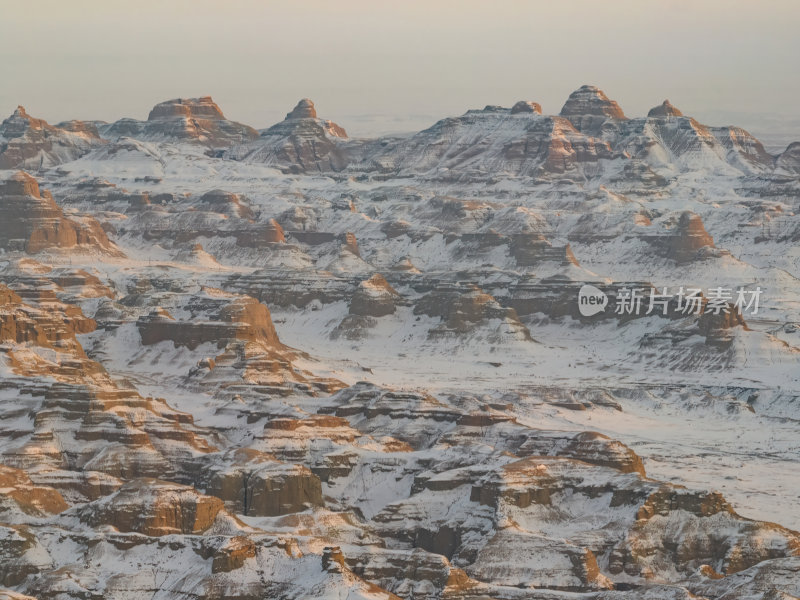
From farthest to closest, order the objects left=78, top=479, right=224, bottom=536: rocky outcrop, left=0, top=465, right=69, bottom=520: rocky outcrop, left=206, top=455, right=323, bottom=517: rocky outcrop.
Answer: left=206, top=455, right=323, bottom=517: rocky outcrop → left=0, top=465, right=69, bottom=520: rocky outcrop → left=78, top=479, right=224, bottom=536: rocky outcrop

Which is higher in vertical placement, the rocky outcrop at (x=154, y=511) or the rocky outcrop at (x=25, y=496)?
the rocky outcrop at (x=154, y=511)

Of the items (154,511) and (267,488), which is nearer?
(154,511)

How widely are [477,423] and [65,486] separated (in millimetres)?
36947

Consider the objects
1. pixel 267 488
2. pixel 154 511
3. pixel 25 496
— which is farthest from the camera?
pixel 267 488

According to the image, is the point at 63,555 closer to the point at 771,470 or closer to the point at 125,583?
the point at 125,583

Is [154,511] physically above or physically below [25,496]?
above

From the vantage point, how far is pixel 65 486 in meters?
155

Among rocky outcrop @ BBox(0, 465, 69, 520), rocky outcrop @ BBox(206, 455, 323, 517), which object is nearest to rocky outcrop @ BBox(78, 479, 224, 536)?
rocky outcrop @ BBox(0, 465, 69, 520)

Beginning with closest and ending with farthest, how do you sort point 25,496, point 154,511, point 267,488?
point 154,511, point 25,496, point 267,488

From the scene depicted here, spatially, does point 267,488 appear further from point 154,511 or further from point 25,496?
point 25,496

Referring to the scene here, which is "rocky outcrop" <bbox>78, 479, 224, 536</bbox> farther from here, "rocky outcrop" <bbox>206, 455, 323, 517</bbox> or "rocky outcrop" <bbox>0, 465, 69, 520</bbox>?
"rocky outcrop" <bbox>206, 455, 323, 517</bbox>

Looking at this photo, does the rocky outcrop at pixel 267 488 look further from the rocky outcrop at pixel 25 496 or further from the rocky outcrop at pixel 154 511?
the rocky outcrop at pixel 25 496

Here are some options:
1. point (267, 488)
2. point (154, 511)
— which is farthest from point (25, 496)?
→ point (267, 488)

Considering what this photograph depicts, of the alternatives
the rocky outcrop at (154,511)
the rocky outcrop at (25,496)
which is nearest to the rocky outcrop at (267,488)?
the rocky outcrop at (154,511)
